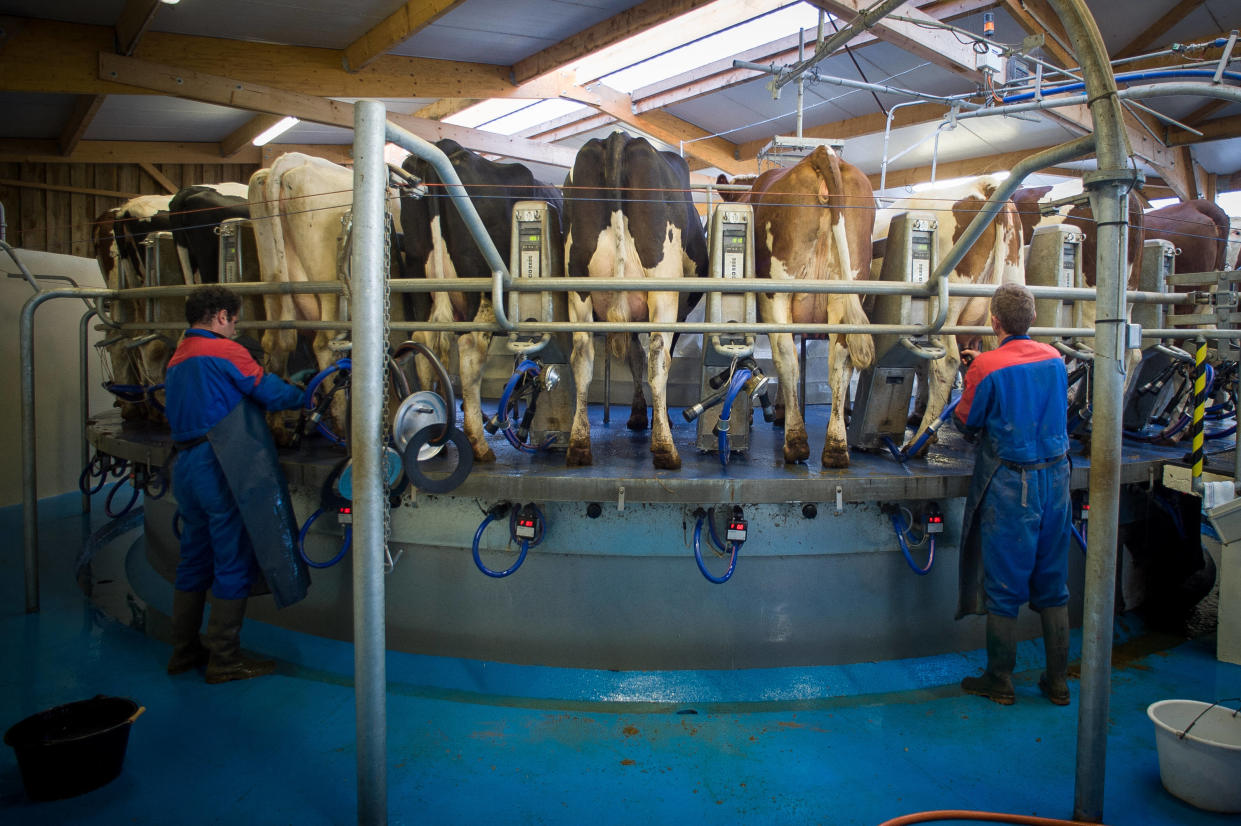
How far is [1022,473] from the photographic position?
119 inches

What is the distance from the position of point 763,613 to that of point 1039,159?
7.32 feet

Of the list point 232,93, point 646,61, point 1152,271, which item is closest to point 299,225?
point 232,93

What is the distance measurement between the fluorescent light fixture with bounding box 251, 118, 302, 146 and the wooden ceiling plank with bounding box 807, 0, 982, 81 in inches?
278

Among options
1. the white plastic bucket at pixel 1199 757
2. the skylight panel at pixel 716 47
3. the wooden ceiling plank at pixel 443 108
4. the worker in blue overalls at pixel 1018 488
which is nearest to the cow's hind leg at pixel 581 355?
the worker in blue overalls at pixel 1018 488

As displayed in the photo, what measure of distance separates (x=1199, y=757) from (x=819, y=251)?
111 inches

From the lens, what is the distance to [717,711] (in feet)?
10.00

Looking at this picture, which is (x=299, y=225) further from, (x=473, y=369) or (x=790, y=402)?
(x=790, y=402)

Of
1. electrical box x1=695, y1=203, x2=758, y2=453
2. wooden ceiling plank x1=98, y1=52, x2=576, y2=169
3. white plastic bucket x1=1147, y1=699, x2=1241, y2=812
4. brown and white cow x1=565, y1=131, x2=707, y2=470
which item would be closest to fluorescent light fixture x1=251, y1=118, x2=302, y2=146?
wooden ceiling plank x1=98, y1=52, x2=576, y2=169

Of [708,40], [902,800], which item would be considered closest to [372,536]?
[902,800]

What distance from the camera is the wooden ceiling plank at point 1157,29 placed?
6598 millimetres

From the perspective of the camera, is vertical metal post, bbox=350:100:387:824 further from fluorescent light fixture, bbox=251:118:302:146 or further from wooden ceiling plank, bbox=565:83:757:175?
fluorescent light fixture, bbox=251:118:302:146

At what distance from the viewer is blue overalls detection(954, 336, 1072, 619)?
3.01 metres

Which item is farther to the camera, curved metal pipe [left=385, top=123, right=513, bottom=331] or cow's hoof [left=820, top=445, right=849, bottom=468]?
cow's hoof [left=820, top=445, right=849, bottom=468]

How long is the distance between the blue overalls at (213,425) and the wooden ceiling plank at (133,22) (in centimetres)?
389
